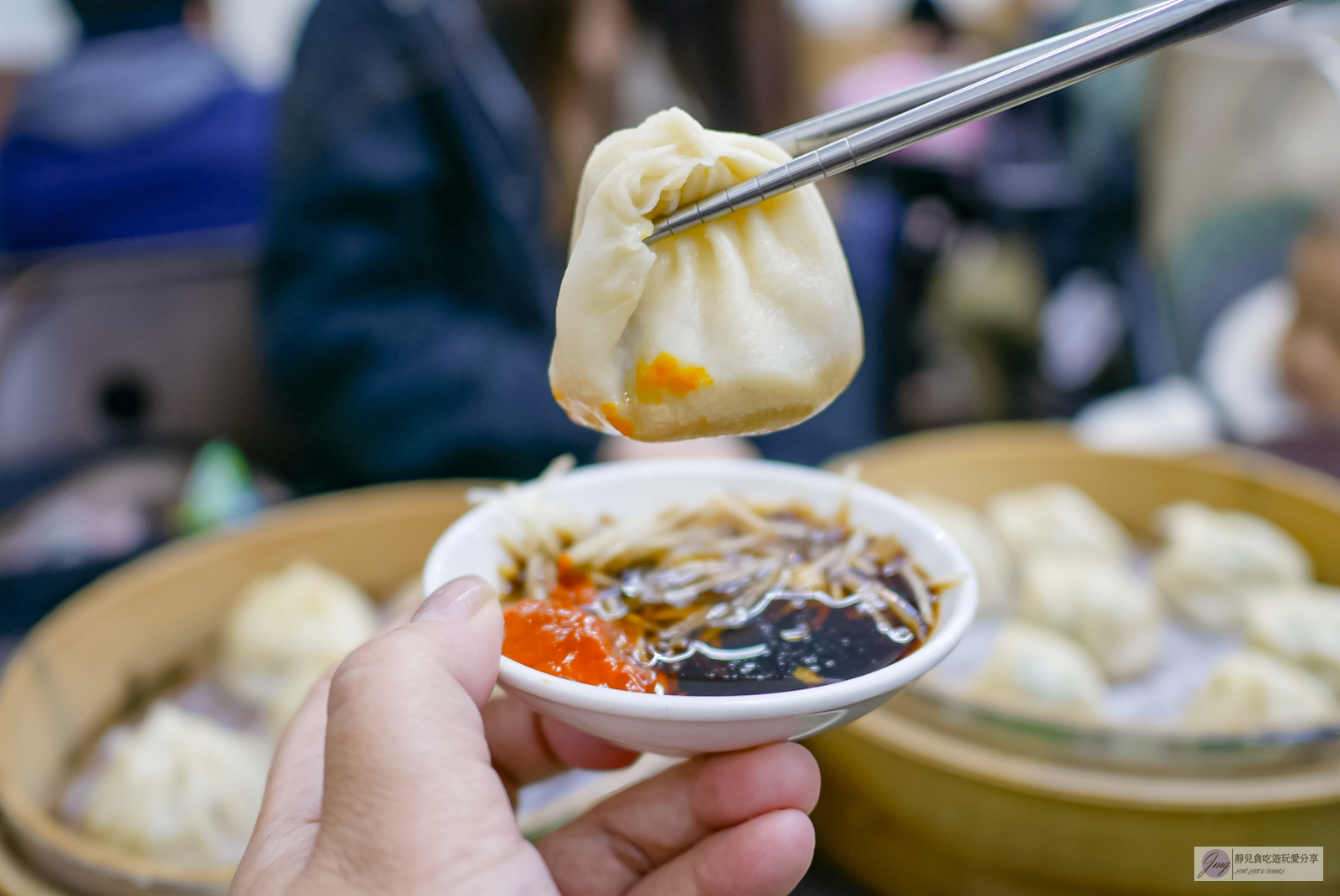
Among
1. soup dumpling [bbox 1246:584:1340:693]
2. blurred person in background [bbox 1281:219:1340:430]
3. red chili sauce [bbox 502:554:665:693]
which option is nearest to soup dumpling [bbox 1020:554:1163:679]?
soup dumpling [bbox 1246:584:1340:693]

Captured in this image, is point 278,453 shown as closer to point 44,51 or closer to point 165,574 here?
point 165,574

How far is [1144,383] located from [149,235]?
395 cm

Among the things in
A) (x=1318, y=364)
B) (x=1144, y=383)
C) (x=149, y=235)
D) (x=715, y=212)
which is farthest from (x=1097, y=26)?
(x=149, y=235)

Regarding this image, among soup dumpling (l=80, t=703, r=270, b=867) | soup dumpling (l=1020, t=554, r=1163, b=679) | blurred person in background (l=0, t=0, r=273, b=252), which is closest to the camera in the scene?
soup dumpling (l=80, t=703, r=270, b=867)

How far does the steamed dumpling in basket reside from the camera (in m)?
0.95

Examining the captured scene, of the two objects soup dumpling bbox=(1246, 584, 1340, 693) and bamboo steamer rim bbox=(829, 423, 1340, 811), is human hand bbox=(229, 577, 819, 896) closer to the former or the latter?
bamboo steamer rim bbox=(829, 423, 1340, 811)

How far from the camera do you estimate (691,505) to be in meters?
1.23

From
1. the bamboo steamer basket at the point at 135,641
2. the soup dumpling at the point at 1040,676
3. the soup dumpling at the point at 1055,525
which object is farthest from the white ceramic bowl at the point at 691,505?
the soup dumpling at the point at 1055,525

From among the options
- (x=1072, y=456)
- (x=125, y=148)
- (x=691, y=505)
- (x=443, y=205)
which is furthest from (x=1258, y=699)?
(x=125, y=148)

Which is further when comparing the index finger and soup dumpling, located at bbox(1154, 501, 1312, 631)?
soup dumpling, located at bbox(1154, 501, 1312, 631)

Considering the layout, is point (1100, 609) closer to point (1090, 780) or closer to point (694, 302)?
point (1090, 780)

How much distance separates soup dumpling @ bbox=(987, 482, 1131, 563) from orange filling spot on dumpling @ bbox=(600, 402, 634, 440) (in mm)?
1596

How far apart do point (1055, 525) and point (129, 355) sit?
2728mm

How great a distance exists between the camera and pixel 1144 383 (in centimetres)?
333
